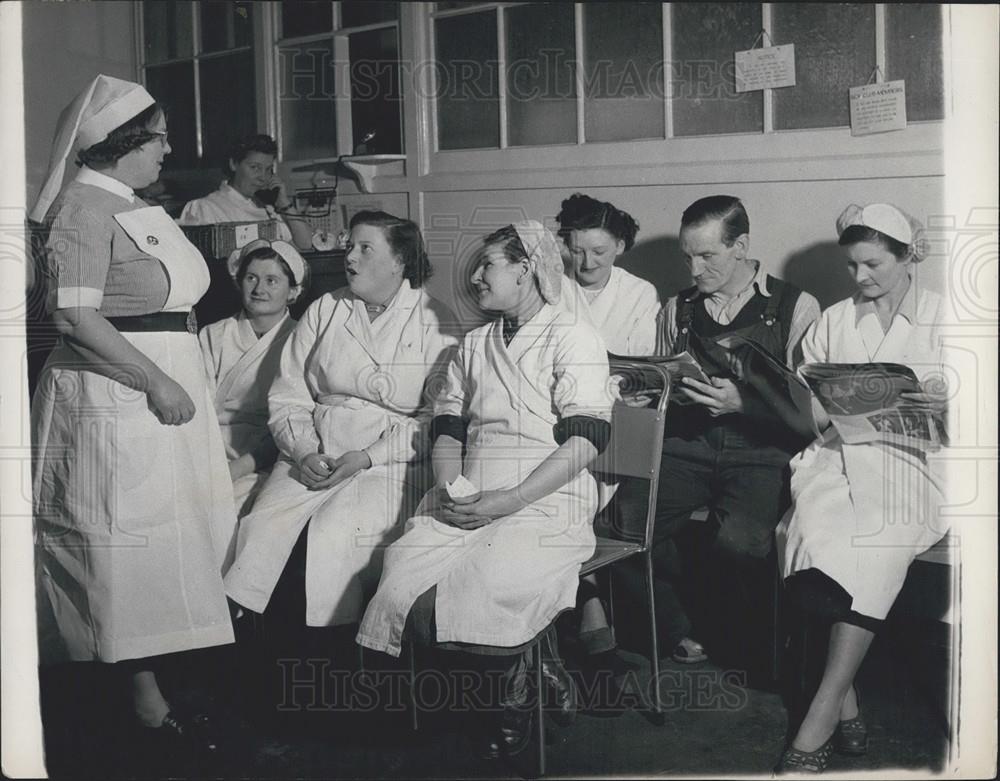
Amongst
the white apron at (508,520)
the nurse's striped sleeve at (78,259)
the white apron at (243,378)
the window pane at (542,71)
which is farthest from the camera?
the white apron at (243,378)

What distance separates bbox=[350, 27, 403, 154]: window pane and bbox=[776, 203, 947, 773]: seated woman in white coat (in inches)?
45.5

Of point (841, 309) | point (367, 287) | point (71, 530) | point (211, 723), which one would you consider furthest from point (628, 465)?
point (71, 530)

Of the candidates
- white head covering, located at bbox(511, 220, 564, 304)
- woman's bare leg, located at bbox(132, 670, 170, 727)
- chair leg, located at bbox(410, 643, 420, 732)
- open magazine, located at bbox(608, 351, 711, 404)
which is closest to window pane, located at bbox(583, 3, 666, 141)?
white head covering, located at bbox(511, 220, 564, 304)

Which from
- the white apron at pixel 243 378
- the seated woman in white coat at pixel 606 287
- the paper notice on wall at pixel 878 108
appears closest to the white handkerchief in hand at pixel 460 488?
the seated woman in white coat at pixel 606 287

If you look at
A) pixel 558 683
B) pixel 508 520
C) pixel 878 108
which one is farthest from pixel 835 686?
pixel 878 108

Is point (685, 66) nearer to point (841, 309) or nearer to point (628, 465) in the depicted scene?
point (841, 309)

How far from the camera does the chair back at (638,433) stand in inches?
97.2

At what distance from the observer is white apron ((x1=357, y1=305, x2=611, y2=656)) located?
7.53 ft

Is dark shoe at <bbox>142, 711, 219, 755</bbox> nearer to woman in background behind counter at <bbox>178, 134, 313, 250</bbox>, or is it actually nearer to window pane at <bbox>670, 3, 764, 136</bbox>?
woman in background behind counter at <bbox>178, 134, 313, 250</bbox>

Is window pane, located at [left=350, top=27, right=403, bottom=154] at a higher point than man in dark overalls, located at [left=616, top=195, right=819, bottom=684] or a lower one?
higher

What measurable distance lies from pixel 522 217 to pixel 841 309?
81 centimetres

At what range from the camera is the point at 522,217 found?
2572 millimetres

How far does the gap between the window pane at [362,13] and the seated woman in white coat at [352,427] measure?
0.49 meters

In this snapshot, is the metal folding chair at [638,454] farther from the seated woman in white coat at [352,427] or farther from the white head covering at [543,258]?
the seated woman in white coat at [352,427]
